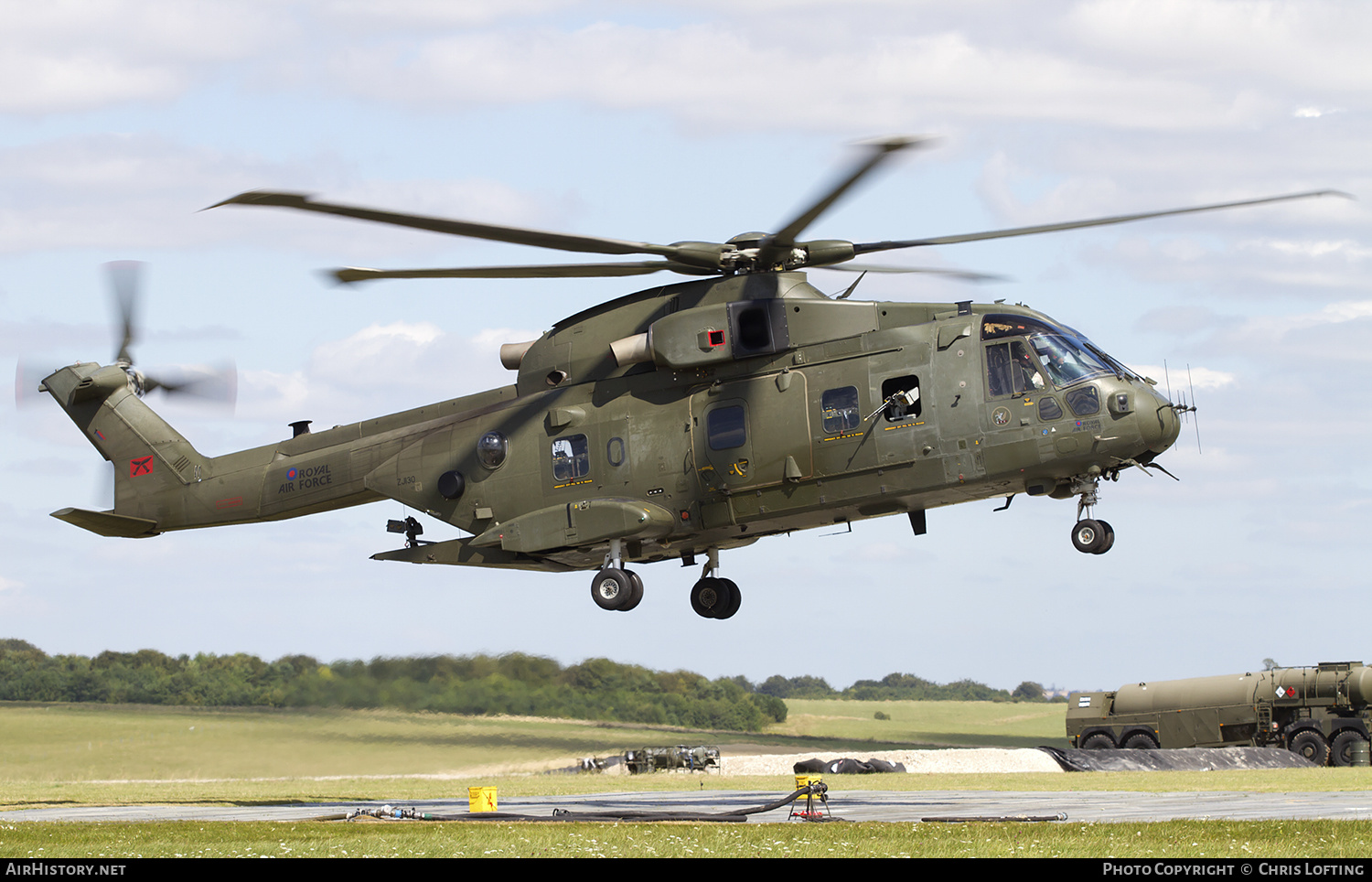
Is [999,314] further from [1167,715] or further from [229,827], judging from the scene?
[1167,715]

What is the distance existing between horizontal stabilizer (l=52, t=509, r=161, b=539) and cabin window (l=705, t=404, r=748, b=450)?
10557 mm

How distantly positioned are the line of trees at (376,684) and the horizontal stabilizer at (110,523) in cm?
282

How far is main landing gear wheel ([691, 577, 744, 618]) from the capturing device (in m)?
23.7

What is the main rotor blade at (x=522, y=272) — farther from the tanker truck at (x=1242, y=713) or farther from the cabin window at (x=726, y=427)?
the tanker truck at (x=1242, y=713)

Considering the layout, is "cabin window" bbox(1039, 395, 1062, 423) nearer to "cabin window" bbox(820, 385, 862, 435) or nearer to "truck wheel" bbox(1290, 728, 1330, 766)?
"cabin window" bbox(820, 385, 862, 435)

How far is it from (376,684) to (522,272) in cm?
761

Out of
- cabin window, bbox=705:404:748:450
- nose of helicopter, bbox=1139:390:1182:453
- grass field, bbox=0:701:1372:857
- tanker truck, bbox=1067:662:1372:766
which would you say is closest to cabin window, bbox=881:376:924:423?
cabin window, bbox=705:404:748:450

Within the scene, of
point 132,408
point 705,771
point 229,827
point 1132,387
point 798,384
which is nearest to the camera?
point 229,827

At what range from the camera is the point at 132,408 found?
26516 millimetres

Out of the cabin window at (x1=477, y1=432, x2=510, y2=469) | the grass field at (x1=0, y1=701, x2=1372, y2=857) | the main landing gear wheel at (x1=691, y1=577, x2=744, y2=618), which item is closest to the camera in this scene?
the grass field at (x1=0, y1=701, x2=1372, y2=857)

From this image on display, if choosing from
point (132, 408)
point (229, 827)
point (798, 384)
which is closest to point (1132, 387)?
point (798, 384)

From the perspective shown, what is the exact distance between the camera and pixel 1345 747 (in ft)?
126

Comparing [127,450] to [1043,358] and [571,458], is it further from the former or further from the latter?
[1043,358]
